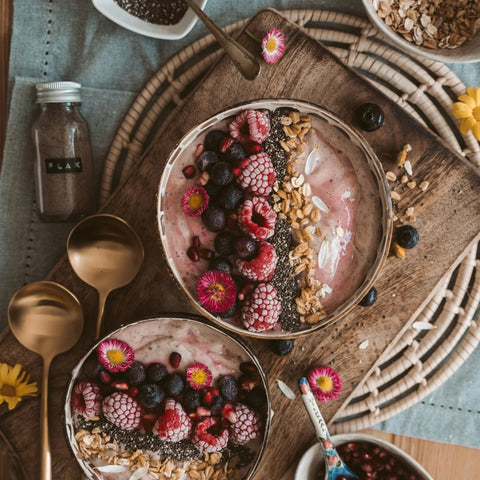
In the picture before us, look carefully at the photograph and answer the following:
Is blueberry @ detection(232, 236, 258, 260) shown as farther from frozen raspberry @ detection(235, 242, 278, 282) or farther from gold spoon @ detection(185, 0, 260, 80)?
gold spoon @ detection(185, 0, 260, 80)

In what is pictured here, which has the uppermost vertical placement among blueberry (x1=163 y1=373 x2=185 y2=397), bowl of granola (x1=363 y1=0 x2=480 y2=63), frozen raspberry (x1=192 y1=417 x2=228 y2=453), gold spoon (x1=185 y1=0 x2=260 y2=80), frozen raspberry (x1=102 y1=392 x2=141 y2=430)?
bowl of granola (x1=363 y1=0 x2=480 y2=63)

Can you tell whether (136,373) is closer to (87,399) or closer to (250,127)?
(87,399)

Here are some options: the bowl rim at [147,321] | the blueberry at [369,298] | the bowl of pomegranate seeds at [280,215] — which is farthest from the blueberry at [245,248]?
the blueberry at [369,298]

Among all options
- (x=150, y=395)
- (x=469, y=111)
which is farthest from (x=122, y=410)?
(x=469, y=111)

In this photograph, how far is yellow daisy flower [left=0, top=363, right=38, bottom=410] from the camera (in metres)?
0.93

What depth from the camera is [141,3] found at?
98 cm

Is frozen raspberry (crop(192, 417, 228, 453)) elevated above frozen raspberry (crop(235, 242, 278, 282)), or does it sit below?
below

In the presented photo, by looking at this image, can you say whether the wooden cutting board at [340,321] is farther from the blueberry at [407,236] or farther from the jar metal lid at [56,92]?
the jar metal lid at [56,92]

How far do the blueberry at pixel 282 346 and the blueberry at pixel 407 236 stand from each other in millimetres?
280

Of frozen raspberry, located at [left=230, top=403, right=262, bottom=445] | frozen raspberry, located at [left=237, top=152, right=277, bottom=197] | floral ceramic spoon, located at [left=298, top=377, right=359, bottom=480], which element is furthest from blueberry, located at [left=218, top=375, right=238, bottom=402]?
frozen raspberry, located at [left=237, top=152, right=277, bottom=197]

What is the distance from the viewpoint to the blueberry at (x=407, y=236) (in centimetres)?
89

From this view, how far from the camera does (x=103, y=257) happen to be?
92 centimetres

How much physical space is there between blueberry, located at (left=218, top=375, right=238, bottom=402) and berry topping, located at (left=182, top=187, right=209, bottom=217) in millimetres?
304

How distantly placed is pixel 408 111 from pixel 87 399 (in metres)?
0.83
